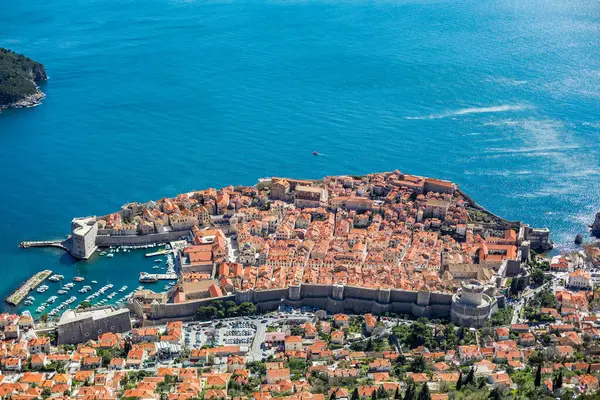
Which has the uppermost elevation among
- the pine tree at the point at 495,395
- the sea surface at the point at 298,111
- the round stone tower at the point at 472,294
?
the sea surface at the point at 298,111

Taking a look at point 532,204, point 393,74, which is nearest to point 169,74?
point 393,74

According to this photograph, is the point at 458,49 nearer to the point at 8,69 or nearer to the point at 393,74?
the point at 393,74

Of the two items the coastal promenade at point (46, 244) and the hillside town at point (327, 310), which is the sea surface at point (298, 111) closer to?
the coastal promenade at point (46, 244)

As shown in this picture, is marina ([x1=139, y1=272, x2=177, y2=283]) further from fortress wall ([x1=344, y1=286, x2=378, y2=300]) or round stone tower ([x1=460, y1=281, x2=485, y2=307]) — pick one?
round stone tower ([x1=460, y1=281, x2=485, y2=307])

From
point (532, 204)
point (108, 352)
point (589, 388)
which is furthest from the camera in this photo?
point (532, 204)

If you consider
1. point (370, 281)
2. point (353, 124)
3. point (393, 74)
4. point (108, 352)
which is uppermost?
point (393, 74)

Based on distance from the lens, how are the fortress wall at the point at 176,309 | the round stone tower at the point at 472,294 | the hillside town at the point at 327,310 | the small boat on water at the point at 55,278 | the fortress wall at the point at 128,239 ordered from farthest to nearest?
the fortress wall at the point at 128,239
the small boat on water at the point at 55,278
the fortress wall at the point at 176,309
the round stone tower at the point at 472,294
the hillside town at the point at 327,310

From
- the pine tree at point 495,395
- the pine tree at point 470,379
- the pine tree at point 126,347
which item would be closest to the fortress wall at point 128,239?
the pine tree at point 126,347

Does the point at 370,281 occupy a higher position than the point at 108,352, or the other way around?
the point at 370,281
